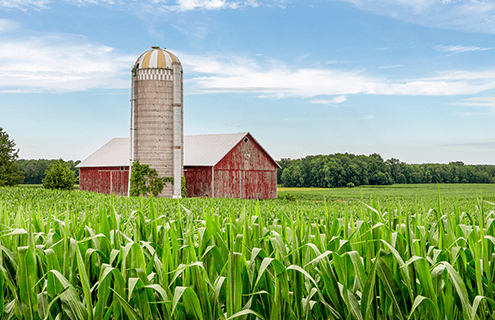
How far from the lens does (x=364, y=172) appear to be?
72.9 m

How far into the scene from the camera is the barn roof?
30.6 m

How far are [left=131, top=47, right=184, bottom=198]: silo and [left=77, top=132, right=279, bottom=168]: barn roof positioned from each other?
14.9ft

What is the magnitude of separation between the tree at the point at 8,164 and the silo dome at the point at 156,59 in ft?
80.6

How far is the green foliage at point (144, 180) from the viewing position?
974 inches

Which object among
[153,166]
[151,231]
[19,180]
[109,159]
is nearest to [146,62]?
[153,166]

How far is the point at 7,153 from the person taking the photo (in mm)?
45625

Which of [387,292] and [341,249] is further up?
[341,249]

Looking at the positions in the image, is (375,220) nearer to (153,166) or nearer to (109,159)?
(153,166)

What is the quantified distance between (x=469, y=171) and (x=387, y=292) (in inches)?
3299

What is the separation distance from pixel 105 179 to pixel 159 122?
1156cm

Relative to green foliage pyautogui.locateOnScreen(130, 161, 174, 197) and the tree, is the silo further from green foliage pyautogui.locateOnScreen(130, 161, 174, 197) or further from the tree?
the tree

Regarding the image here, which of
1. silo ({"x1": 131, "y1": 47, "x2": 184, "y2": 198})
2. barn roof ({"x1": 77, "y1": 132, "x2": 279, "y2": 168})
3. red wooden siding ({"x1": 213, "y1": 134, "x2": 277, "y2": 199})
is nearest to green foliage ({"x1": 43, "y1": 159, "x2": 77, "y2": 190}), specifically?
barn roof ({"x1": 77, "y1": 132, "x2": 279, "y2": 168})

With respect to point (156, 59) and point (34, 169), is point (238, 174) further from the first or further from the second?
point (34, 169)

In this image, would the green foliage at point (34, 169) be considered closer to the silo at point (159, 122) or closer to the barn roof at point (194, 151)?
the barn roof at point (194, 151)
